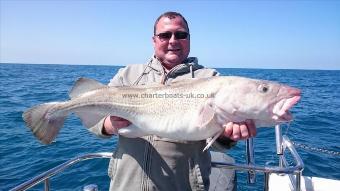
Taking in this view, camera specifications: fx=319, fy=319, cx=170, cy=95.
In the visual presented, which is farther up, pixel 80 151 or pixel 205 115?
pixel 205 115

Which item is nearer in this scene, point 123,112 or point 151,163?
point 151,163

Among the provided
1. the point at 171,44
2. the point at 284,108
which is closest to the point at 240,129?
the point at 284,108

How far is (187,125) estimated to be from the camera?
3.31 m

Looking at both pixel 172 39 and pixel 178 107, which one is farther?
pixel 172 39

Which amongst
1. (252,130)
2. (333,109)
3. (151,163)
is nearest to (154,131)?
(151,163)

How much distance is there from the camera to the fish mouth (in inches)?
122

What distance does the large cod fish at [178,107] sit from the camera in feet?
10.7

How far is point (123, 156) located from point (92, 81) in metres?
1.00

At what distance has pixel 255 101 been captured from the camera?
10.9 feet

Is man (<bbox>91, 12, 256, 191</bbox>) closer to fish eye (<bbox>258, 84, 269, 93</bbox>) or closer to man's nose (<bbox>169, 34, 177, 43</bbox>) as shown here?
man's nose (<bbox>169, 34, 177, 43</bbox>)

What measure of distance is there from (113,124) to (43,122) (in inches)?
33.5

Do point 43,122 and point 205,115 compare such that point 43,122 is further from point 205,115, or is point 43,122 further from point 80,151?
point 80,151

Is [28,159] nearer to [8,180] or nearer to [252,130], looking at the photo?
[8,180]

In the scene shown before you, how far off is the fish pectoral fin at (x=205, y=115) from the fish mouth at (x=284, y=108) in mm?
620
